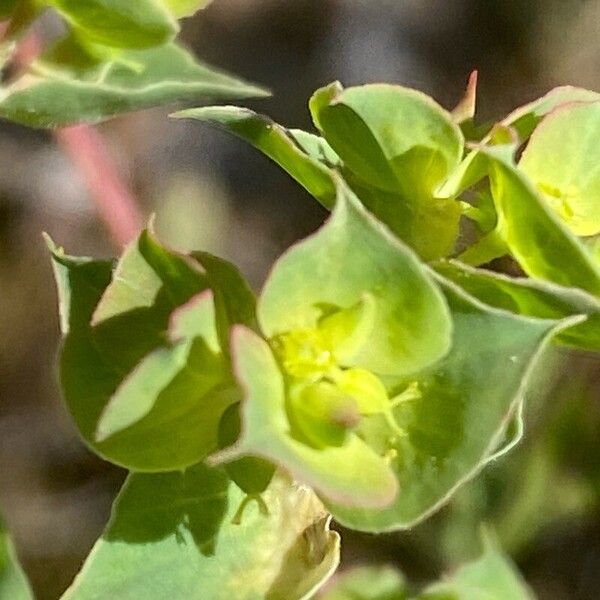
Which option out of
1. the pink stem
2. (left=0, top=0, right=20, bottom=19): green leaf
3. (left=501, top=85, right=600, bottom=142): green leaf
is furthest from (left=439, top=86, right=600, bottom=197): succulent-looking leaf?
the pink stem

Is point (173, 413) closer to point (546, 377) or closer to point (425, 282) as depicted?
point (425, 282)

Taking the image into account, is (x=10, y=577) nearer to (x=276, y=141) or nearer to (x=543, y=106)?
(x=276, y=141)

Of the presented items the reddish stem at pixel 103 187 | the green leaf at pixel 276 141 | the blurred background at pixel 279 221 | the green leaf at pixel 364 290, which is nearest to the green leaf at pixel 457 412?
the green leaf at pixel 364 290

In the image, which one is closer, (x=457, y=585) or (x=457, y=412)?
(x=457, y=412)

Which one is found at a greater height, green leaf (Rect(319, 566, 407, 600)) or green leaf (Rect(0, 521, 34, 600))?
green leaf (Rect(0, 521, 34, 600))

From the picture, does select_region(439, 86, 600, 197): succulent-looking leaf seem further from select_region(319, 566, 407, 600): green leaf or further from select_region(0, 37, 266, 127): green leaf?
select_region(319, 566, 407, 600): green leaf

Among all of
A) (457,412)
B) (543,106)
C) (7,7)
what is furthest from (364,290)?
(7,7)

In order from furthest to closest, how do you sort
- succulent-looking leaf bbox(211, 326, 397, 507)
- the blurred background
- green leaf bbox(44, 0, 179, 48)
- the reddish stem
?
the blurred background → the reddish stem → green leaf bbox(44, 0, 179, 48) → succulent-looking leaf bbox(211, 326, 397, 507)
